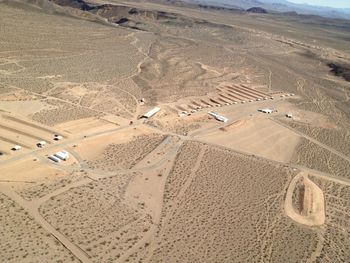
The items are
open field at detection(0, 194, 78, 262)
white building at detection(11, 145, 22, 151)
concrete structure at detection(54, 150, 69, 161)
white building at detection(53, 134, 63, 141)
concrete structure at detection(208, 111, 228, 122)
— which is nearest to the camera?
open field at detection(0, 194, 78, 262)

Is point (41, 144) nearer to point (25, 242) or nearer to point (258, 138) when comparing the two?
point (25, 242)

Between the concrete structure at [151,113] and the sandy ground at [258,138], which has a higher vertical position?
the concrete structure at [151,113]

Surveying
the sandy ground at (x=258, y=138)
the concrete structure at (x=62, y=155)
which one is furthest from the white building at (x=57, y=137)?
the sandy ground at (x=258, y=138)

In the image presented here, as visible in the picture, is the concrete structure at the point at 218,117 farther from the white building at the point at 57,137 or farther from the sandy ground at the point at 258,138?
the white building at the point at 57,137

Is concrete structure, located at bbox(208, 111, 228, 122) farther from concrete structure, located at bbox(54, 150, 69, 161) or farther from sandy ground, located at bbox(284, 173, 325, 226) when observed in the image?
concrete structure, located at bbox(54, 150, 69, 161)

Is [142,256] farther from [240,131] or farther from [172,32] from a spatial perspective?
[172,32]

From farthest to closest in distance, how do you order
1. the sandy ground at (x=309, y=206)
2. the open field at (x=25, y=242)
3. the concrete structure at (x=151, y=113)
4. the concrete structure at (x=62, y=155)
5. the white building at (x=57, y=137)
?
the concrete structure at (x=151, y=113), the white building at (x=57, y=137), the concrete structure at (x=62, y=155), the sandy ground at (x=309, y=206), the open field at (x=25, y=242)

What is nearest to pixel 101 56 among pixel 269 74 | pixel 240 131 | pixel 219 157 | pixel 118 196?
pixel 269 74

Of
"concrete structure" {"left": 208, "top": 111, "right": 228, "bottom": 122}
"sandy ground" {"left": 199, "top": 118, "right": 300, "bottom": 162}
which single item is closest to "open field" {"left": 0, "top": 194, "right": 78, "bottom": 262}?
"sandy ground" {"left": 199, "top": 118, "right": 300, "bottom": 162}

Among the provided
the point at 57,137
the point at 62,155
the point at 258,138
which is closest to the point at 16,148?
the point at 57,137
